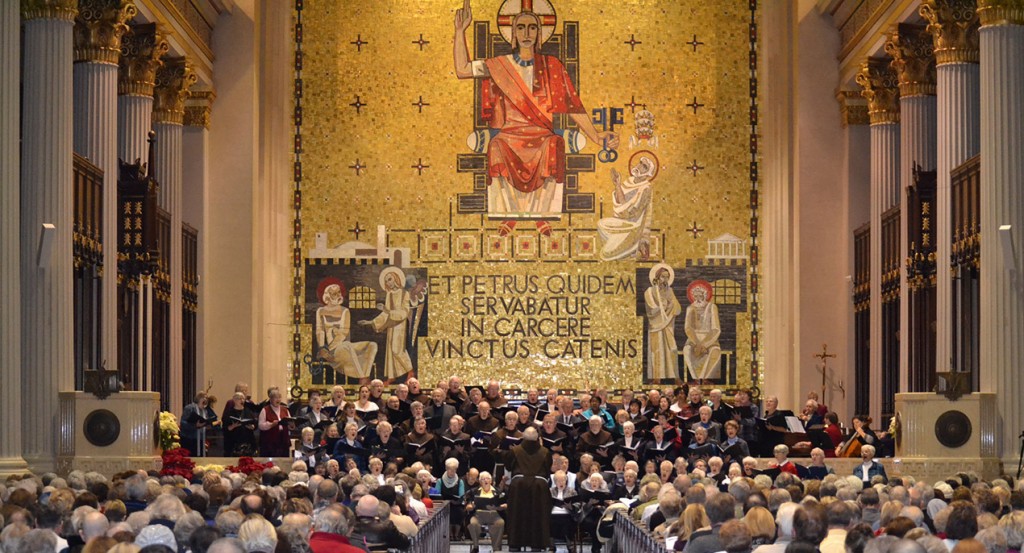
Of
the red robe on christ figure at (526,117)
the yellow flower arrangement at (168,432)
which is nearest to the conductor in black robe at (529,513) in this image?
the yellow flower arrangement at (168,432)

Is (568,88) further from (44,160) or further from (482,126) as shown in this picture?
(44,160)

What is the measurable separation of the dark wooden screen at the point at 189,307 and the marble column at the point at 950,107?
34.7 feet

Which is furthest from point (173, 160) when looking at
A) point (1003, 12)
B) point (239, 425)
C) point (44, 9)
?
point (1003, 12)

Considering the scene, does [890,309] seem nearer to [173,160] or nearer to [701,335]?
[701,335]

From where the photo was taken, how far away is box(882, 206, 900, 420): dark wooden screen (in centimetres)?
2170

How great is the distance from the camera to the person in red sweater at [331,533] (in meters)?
8.59

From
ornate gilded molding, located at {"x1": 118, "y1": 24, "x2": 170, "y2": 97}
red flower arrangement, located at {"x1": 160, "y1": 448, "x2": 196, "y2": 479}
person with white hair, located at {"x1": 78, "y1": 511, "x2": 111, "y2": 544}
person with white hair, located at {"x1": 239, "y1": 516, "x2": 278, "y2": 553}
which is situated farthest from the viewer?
ornate gilded molding, located at {"x1": 118, "y1": 24, "x2": 170, "y2": 97}

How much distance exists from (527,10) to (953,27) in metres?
7.98

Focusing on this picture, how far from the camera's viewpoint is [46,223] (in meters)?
16.7

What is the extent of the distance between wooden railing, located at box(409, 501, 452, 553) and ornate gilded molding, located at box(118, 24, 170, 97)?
8.10m

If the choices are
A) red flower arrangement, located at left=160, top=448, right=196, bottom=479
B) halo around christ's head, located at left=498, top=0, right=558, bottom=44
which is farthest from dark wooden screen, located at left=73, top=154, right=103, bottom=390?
halo around christ's head, located at left=498, top=0, right=558, bottom=44

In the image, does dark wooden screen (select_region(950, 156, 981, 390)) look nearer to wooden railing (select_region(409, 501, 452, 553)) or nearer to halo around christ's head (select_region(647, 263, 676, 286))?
halo around christ's head (select_region(647, 263, 676, 286))

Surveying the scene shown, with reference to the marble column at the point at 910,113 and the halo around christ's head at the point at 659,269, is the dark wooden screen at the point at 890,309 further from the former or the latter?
the halo around christ's head at the point at 659,269

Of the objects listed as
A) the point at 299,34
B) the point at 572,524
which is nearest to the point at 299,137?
the point at 299,34
